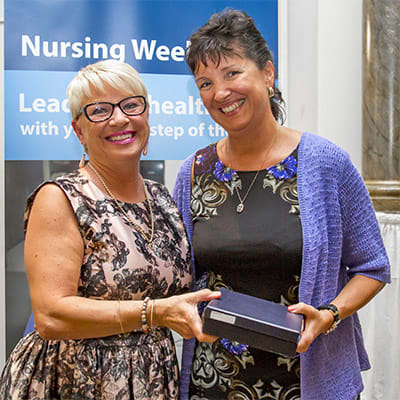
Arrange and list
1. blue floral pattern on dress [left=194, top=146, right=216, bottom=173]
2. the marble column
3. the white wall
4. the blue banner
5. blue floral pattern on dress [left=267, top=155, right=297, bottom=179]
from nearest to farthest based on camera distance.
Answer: blue floral pattern on dress [left=267, top=155, right=297, bottom=179] < blue floral pattern on dress [left=194, top=146, right=216, bottom=173] < the blue banner < the marble column < the white wall

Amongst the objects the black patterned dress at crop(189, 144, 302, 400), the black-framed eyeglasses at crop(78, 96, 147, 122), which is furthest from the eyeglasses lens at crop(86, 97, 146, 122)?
the black patterned dress at crop(189, 144, 302, 400)

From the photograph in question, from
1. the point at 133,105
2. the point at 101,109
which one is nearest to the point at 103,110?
the point at 101,109

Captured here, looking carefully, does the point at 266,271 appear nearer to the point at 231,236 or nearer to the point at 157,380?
the point at 231,236

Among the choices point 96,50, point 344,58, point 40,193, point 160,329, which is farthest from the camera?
point 344,58

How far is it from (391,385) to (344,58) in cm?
223

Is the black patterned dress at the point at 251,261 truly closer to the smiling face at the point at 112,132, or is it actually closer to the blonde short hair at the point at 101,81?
the smiling face at the point at 112,132

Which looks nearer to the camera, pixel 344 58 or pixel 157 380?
pixel 157 380

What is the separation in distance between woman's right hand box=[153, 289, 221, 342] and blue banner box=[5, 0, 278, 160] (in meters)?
1.72

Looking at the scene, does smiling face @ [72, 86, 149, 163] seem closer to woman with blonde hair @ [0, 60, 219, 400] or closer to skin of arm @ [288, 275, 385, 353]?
woman with blonde hair @ [0, 60, 219, 400]

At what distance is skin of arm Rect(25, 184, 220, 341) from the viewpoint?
1.33 m

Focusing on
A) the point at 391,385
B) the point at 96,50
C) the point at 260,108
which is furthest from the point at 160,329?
the point at 391,385

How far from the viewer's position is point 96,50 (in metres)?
2.87

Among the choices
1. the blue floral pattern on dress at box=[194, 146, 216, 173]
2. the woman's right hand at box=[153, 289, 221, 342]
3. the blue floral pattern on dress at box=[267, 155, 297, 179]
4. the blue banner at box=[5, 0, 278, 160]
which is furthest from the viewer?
the blue banner at box=[5, 0, 278, 160]

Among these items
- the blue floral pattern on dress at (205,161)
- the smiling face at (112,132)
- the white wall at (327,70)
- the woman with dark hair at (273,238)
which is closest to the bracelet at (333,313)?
the woman with dark hair at (273,238)
